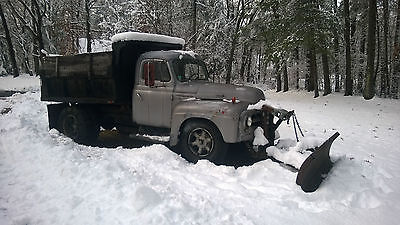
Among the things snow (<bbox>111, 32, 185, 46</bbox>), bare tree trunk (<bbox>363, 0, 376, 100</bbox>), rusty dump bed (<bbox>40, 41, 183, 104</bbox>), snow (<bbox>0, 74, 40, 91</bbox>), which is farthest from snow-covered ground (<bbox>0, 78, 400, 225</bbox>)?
snow (<bbox>0, 74, 40, 91</bbox>)

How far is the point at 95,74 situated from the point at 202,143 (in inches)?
133

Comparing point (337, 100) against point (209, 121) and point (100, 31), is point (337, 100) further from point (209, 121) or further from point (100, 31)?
point (100, 31)

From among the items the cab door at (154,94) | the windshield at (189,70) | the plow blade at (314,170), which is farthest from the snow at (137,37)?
the plow blade at (314,170)

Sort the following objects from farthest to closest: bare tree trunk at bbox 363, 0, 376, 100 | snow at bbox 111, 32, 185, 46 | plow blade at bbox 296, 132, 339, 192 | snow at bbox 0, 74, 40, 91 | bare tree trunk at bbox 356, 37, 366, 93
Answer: bare tree trunk at bbox 356, 37, 366, 93 → snow at bbox 0, 74, 40, 91 → bare tree trunk at bbox 363, 0, 376, 100 → snow at bbox 111, 32, 185, 46 → plow blade at bbox 296, 132, 339, 192

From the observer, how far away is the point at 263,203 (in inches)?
176

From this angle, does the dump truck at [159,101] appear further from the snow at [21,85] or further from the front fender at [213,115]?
the snow at [21,85]

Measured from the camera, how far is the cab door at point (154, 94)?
7168mm

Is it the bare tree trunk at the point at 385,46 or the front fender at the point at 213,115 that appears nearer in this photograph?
the front fender at the point at 213,115

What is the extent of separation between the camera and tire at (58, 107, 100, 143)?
8.24 metres

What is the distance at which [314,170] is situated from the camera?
511 centimetres

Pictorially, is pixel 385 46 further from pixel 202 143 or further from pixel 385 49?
pixel 202 143

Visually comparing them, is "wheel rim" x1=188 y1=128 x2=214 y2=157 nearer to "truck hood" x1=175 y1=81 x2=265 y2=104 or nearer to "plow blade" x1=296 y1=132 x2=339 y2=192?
"truck hood" x1=175 y1=81 x2=265 y2=104

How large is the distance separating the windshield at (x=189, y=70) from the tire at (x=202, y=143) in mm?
1266

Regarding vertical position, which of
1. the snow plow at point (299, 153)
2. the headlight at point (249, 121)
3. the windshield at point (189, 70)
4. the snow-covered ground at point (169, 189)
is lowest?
the snow-covered ground at point (169, 189)
